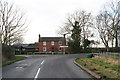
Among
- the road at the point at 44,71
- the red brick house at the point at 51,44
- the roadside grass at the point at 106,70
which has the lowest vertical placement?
the road at the point at 44,71

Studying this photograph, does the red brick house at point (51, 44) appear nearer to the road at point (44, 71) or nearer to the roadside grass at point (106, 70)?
the road at point (44, 71)

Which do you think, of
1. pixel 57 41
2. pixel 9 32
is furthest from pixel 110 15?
pixel 9 32

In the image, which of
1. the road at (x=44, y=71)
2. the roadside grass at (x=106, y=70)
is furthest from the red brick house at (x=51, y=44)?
the roadside grass at (x=106, y=70)

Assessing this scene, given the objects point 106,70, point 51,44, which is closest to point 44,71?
→ point 106,70

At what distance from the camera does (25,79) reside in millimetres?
14086

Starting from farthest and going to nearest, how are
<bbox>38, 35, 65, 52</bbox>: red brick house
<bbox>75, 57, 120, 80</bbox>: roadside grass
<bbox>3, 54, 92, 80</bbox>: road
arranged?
<bbox>38, 35, 65, 52</bbox>: red brick house → <bbox>3, 54, 92, 80</bbox>: road → <bbox>75, 57, 120, 80</bbox>: roadside grass

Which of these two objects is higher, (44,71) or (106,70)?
(106,70)

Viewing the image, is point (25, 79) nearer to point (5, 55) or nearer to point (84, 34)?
point (5, 55)

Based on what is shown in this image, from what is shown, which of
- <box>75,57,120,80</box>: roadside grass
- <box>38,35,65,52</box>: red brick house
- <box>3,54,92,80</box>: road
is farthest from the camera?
<box>38,35,65,52</box>: red brick house

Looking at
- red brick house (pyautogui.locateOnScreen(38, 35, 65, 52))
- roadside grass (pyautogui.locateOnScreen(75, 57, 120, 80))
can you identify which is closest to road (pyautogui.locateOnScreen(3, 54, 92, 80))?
roadside grass (pyautogui.locateOnScreen(75, 57, 120, 80))

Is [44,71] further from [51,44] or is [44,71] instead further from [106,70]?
[51,44]

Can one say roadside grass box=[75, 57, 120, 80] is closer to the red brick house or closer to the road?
the road

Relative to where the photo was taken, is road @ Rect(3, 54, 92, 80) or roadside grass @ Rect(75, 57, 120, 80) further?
road @ Rect(3, 54, 92, 80)

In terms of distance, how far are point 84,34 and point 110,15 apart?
13.5 m
